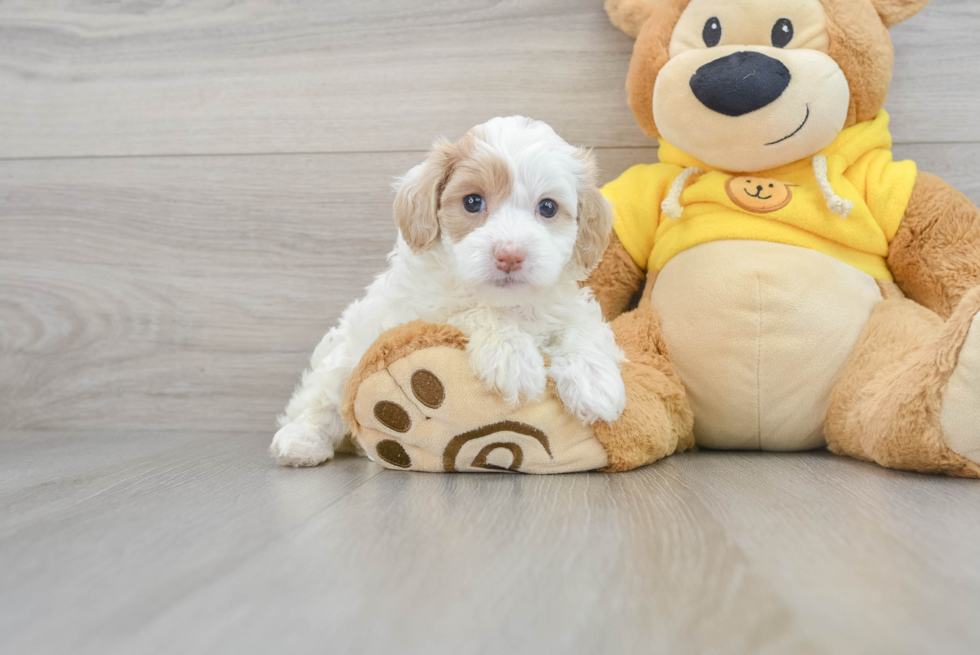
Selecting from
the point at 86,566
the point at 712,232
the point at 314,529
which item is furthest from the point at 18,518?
the point at 712,232

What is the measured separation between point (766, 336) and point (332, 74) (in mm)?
946

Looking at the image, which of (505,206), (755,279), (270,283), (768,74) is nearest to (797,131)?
(768,74)

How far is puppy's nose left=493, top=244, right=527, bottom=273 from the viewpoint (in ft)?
2.83

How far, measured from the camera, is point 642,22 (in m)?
1.21

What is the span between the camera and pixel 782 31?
105cm

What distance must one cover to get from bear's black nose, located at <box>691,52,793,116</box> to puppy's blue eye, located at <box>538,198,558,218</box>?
296mm

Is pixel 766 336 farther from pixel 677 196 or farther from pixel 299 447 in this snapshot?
pixel 299 447

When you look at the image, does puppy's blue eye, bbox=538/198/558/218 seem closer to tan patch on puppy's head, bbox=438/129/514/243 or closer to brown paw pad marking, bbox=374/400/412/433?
tan patch on puppy's head, bbox=438/129/514/243

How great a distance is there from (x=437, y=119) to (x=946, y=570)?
3.63ft

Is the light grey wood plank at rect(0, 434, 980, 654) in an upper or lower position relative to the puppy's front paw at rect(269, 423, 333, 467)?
upper

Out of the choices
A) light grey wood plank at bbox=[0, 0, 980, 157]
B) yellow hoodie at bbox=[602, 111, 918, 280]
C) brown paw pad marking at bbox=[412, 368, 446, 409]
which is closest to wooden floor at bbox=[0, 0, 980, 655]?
light grey wood plank at bbox=[0, 0, 980, 157]

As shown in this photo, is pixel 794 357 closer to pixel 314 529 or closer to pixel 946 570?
pixel 946 570

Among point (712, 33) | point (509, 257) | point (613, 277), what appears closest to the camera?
point (509, 257)

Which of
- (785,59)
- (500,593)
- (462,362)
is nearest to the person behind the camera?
(500,593)
